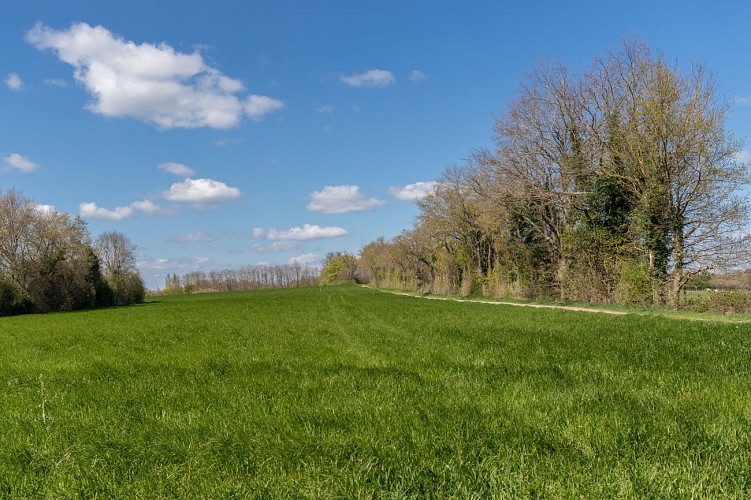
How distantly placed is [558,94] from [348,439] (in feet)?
102

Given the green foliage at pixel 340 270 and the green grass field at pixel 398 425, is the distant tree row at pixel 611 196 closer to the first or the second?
the green grass field at pixel 398 425

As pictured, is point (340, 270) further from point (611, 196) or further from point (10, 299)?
point (611, 196)

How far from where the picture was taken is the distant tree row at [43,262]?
50.0 metres

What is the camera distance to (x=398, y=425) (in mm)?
4590

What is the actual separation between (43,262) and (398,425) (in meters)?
62.1

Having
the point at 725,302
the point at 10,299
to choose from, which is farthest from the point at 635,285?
the point at 10,299

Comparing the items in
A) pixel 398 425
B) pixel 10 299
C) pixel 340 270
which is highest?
pixel 340 270

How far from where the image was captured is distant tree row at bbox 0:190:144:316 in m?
50.0

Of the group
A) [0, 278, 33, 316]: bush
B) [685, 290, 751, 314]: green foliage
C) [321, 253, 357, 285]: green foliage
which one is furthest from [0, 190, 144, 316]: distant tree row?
[321, 253, 357, 285]: green foliage

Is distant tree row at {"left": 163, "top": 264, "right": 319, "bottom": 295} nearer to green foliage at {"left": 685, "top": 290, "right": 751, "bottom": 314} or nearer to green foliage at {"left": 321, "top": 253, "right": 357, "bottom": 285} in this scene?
green foliage at {"left": 321, "top": 253, "right": 357, "bottom": 285}

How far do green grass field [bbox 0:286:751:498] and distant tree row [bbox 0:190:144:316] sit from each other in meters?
51.7

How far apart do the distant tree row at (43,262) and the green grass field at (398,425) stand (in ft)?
170

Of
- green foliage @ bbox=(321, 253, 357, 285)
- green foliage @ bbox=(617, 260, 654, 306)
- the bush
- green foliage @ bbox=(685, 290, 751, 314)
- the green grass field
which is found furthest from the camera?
green foliage @ bbox=(321, 253, 357, 285)

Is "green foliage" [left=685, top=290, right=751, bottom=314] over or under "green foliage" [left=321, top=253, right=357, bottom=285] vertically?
under
